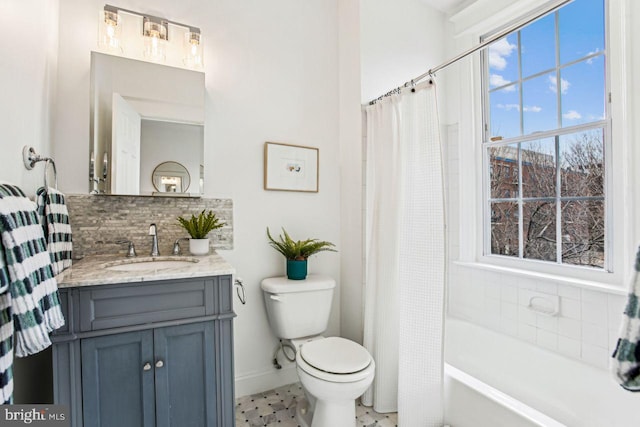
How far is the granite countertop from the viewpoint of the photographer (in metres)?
1.22

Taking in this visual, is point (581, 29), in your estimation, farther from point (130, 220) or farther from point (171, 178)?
point (130, 220)

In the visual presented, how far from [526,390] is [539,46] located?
2.12 m

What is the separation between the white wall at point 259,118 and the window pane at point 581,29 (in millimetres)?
1442

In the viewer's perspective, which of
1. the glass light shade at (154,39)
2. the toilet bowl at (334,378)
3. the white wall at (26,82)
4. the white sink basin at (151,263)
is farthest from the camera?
the glass light shade at (154,39)

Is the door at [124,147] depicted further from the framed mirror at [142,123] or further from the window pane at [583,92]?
the window pane at [583,92]

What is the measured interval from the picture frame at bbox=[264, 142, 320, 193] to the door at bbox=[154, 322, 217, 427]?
1046 mm

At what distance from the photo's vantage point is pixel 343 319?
2340 mm

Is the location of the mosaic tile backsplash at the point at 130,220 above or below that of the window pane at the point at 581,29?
below

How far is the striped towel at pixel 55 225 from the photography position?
1.31 m

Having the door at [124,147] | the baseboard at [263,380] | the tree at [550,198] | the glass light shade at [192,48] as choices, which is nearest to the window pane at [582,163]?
the tree at [550,198]

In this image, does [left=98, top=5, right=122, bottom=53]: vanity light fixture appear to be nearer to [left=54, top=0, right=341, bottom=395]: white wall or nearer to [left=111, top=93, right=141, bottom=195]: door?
[left=54, top=0, right=341, bottom=395]: white wall

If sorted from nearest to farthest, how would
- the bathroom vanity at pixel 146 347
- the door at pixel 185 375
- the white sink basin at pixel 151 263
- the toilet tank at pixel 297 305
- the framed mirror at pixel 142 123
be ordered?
the bathroom vanity at pixel 146 347 < the door at pixel 185 375 < the white sink basin at pixel 151 263 < the framed mirror at pixel 142 123 < the toilet tank at pixel 297 305

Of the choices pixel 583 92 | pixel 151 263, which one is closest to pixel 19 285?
pixel 151 263

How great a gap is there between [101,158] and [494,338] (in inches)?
102
